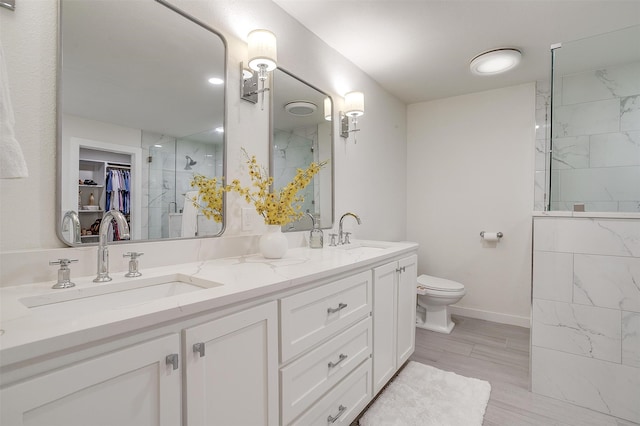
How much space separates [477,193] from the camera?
318cm

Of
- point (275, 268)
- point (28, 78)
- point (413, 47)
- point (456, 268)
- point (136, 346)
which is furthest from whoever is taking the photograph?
point (456, 268)

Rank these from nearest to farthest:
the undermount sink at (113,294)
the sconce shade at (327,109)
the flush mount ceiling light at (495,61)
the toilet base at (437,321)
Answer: the undermount sink at (113,294)
the sconce shade at (327,109)
the flush mount ceiling light at (495,61)
the toilet base at (437,321)

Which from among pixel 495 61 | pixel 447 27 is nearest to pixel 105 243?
pixel 447 27

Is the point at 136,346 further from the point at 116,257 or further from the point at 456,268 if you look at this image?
the point at 456,268

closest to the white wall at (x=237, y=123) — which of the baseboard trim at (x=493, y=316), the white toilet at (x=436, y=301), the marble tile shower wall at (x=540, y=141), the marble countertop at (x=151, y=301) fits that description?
the marble countertop at (x=151, y=301)

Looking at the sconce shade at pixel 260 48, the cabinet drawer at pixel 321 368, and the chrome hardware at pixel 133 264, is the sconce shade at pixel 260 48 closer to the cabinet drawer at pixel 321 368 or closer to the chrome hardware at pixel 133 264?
the chrome hardware at pixel 133 264

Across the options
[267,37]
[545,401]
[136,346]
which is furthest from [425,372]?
[267,37]

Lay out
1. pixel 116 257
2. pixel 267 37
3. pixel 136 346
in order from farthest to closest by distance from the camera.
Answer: pixel 267 37, pixel 116 257, pixel 136 346

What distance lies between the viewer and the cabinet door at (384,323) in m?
1.62

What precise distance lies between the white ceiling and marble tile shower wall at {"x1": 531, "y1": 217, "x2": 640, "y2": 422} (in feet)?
4.34

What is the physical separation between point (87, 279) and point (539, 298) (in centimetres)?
238

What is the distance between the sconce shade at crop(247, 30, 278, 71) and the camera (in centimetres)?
151

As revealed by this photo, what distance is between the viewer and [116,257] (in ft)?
3.64

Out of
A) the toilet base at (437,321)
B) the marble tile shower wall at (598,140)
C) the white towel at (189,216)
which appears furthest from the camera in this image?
the toilet base at (437,321)
